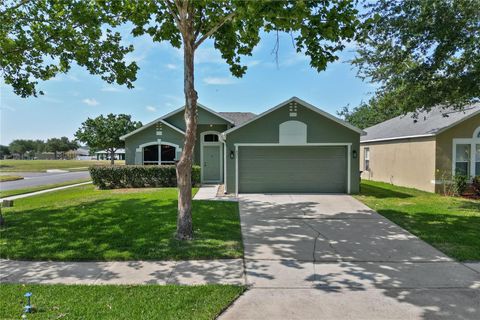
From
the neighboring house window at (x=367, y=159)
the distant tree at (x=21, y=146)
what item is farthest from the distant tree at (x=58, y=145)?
the neighboring house window at (x=367, y=159)

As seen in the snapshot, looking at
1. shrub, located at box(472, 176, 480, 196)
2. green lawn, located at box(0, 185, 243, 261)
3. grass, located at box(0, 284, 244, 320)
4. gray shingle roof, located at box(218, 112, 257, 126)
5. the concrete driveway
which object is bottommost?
the concrete driveway

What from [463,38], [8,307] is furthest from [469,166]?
[8,307]

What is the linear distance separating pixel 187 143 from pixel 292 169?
7.81 m

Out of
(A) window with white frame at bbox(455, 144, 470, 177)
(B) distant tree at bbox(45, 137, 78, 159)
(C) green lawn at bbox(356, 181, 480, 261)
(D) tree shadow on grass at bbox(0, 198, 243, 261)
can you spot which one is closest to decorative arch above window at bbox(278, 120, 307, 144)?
(C) green lawn at bbox(356, 181, 480, 261)

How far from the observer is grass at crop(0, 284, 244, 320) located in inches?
143

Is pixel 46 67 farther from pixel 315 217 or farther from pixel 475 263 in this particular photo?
pixel 475 263

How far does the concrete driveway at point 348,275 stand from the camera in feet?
12.6

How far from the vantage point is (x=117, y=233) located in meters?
7.17

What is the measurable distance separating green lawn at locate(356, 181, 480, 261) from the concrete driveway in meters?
0.41

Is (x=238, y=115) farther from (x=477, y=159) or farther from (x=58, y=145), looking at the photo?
(x=58, y=145)

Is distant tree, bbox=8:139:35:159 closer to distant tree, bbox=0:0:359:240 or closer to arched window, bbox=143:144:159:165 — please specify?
arched window, bbox=143:144:159:165

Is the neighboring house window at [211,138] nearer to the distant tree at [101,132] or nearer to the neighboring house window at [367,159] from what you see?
the neighboring house window at [367,159]

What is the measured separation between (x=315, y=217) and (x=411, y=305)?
5.10 metres

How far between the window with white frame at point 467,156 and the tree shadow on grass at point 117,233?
10.5 meters
